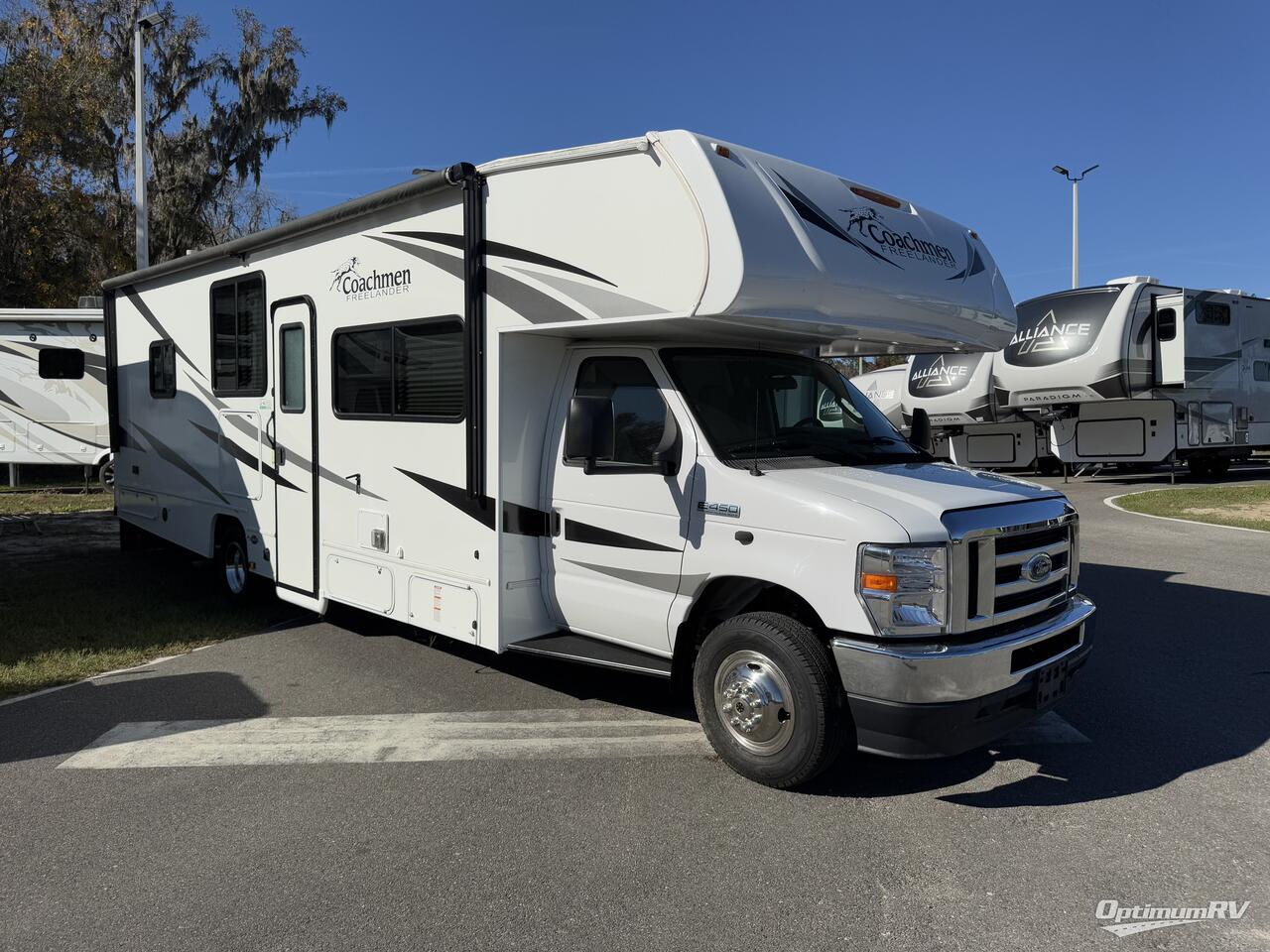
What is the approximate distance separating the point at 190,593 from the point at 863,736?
7.05 meters

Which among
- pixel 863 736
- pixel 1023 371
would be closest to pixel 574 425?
pixel 863 736

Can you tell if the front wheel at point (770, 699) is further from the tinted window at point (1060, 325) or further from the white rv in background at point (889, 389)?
the white rv in background at point (889, 389)

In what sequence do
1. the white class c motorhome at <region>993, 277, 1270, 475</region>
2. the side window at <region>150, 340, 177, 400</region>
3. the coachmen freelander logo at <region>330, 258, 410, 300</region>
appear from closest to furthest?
1. the coachmen freelander logo at <region>330, 258, 410, 300</region>
2. the side window at <region>150, 340, 177, 400</region>
3. the white class c motorhome at <region>993, 277, 1270, 475</region>

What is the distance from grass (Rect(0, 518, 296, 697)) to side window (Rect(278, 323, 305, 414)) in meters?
1.91

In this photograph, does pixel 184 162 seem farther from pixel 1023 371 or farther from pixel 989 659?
pixel 989 659

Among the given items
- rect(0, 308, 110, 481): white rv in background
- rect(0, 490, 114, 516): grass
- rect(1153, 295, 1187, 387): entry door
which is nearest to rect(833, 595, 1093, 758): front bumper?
rect(0, 490, 114, 516): grass

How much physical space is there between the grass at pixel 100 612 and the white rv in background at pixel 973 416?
14829 millimetres

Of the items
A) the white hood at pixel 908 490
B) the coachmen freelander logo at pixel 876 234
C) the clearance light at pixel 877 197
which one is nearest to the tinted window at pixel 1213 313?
the coachmen freelander logo at pixel 876 234

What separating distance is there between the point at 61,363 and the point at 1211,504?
1844 centimetres

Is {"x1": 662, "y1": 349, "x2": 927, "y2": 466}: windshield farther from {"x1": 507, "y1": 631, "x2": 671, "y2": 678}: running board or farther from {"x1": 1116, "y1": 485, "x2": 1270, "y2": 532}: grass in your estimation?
{"x1": 1116, "y1": 485, "x2": 1270, "y2": 532}: grass

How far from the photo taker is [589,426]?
4664mm

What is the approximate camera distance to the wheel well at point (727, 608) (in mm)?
4391

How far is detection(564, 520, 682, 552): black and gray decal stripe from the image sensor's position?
477 centimetres

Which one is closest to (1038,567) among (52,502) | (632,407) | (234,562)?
(632,407)
